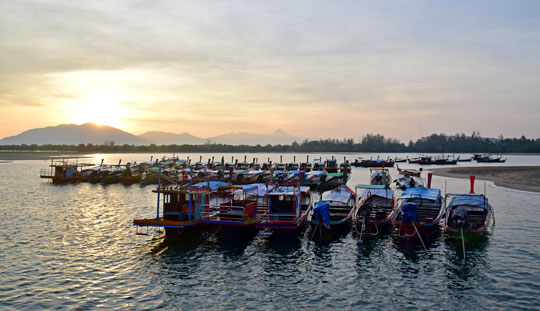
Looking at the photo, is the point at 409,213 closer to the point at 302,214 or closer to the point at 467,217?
the point at 467,217

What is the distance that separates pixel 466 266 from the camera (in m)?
20.7

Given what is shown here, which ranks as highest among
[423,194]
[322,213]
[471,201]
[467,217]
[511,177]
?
[423,194]

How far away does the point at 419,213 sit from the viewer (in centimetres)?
2883

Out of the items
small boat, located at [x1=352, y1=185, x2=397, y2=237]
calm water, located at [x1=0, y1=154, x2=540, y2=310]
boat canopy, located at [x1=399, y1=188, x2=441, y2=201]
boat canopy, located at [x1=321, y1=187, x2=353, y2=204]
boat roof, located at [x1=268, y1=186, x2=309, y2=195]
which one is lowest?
calm water, located at [x1=0, y1=154, x2=540, y2=310]

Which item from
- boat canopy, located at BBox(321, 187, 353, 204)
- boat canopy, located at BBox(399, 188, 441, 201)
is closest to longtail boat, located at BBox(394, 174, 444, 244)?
boat canopy, located at BBox(399, 188, 441, 201)

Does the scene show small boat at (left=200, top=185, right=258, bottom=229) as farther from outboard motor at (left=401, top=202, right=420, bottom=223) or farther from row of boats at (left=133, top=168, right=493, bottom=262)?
outboard motor at (left=401, top=202, right=420, bottom=223)

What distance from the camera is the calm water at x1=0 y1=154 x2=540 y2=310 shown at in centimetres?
1650

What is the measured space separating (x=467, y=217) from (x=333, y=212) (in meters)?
9.35

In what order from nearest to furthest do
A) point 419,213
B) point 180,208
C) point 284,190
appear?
point 180,208 → point 284,190 → point 419,213

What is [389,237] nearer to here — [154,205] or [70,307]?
[70,307]

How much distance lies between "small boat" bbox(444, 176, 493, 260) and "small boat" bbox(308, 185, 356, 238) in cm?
676

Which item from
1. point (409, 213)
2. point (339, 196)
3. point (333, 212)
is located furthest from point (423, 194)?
point (333, 212)

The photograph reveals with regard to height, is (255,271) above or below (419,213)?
below

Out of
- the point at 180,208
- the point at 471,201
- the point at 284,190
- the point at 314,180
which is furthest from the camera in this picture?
the point at 314,180
